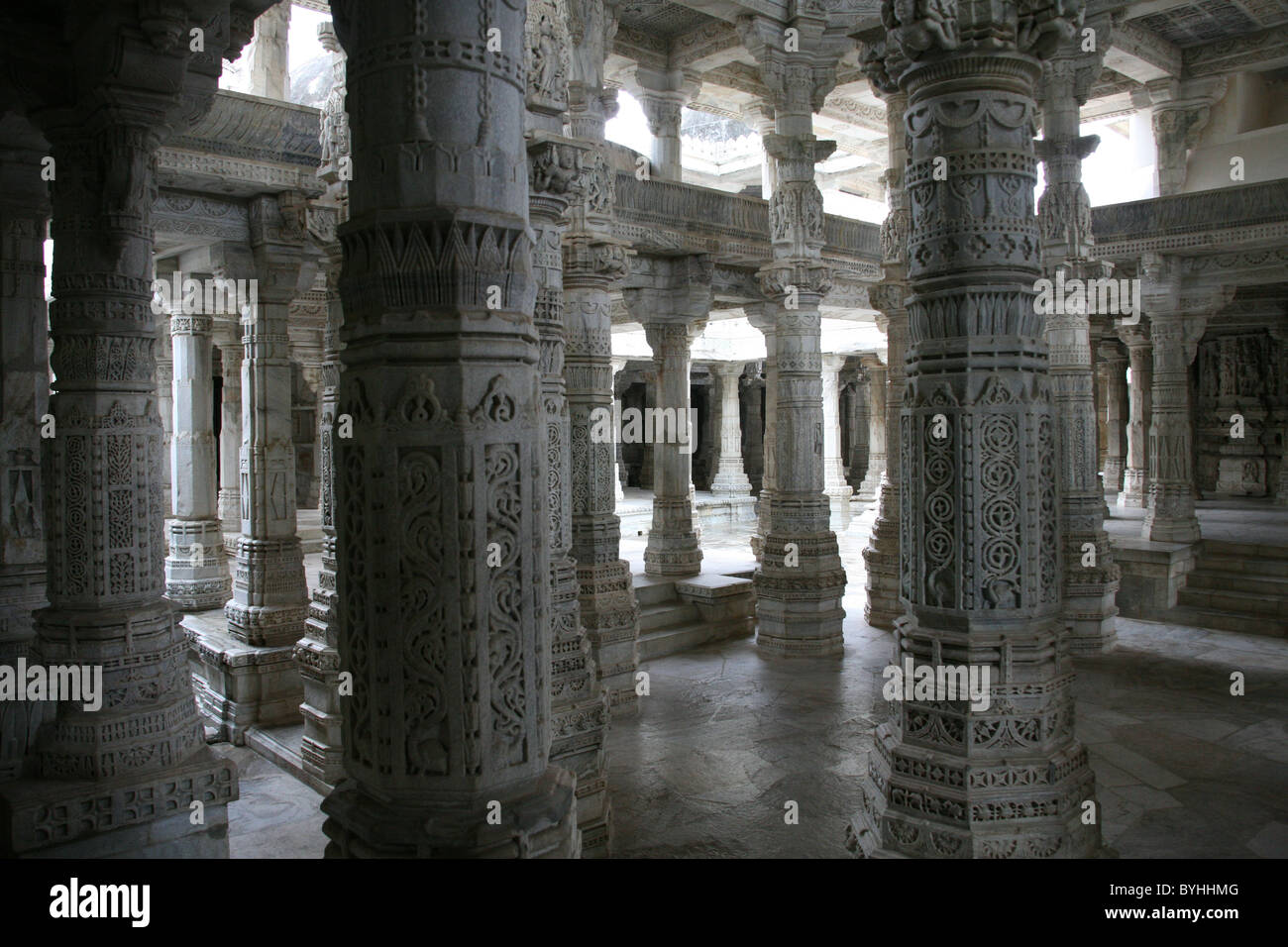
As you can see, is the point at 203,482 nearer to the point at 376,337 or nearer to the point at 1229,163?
the point at 376,337

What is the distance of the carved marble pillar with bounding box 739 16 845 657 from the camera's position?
391 inches

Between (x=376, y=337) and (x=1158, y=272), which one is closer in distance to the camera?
(x=376, y=337)

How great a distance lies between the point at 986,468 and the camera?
12.8ft

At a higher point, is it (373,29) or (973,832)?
(373,29)

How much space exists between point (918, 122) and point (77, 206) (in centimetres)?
430

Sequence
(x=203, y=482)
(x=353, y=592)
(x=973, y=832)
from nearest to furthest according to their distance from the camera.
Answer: (x=353, y=592) < (x=973, y=832) < (x=203, y=482)

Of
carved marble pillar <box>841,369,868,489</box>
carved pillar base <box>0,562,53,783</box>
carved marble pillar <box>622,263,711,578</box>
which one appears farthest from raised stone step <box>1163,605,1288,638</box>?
carved marble pillar <box>841,369,868,489</box>

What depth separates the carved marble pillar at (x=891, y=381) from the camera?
34.1ft

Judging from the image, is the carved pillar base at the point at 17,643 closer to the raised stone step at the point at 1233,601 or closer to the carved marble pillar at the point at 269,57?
the carved marble pillar at the point at 269,57

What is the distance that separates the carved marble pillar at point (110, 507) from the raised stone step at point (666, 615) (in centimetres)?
605

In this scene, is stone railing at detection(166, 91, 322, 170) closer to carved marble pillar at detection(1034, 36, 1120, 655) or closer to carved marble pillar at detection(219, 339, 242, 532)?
carved marble pillar at detection(219, 339, 242, 532)

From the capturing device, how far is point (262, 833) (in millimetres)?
5719

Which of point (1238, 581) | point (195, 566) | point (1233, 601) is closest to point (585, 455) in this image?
point (195, 566)
